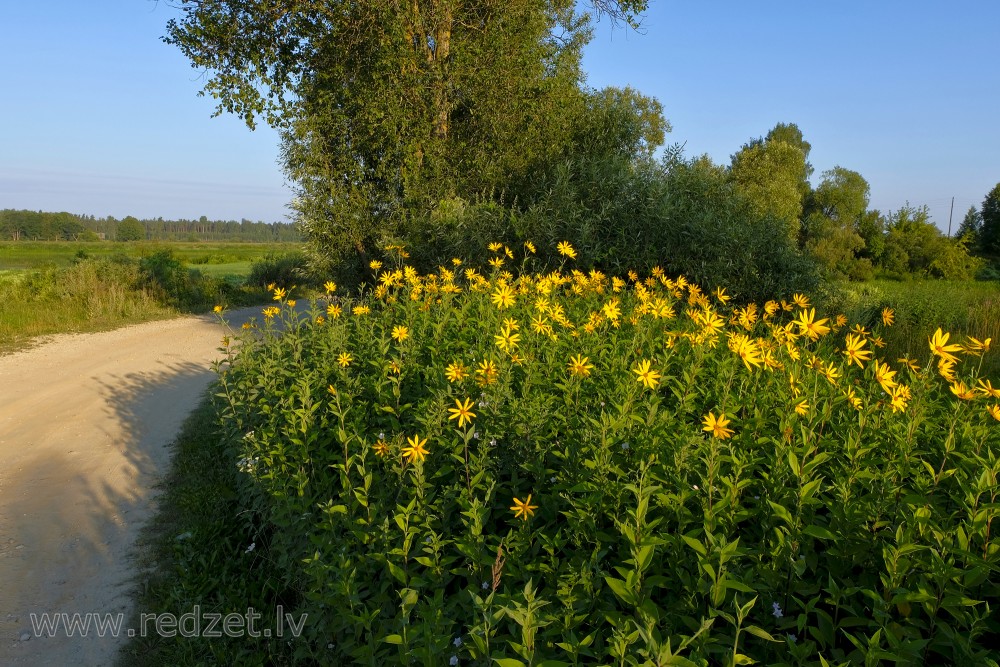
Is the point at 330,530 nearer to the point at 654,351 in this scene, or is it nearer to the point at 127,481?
the point at 654,351

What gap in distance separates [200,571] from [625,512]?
3124 millimetres

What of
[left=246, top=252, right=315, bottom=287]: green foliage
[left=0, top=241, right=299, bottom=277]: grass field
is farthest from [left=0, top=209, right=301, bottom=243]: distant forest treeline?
[left=246, top=252, right=315, bottom=287]: green foliage

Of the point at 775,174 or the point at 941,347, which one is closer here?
the point at 941,347

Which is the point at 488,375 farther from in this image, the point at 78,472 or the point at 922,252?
the point at 922,252

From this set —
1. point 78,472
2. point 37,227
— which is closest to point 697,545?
point 78,472

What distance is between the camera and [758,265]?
750 cm

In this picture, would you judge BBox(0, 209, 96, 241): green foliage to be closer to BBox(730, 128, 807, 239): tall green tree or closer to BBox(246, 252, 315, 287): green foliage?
BBox(246, 252, 315, 287): green foliage

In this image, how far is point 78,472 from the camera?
540cm

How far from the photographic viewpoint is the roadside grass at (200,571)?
3164 millimetres

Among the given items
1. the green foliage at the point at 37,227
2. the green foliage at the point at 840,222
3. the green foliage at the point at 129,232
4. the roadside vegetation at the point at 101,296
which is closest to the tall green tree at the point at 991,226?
the green foliage at the point at 840,222

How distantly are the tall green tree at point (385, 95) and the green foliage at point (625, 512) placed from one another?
20.5 ft

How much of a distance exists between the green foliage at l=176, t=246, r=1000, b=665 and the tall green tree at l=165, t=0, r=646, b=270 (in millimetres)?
6257

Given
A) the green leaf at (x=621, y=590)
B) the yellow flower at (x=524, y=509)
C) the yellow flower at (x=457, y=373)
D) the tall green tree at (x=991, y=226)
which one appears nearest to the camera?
the green leaf at (x=621, y=590)

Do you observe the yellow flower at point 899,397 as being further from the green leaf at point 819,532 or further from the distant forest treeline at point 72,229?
the distant forest treeline at point 72,229
